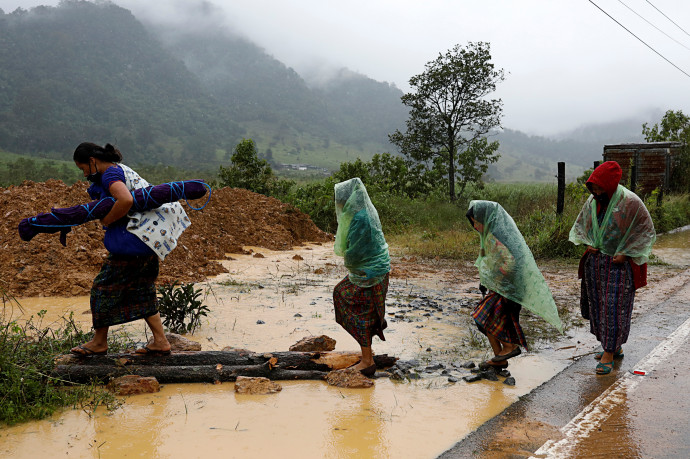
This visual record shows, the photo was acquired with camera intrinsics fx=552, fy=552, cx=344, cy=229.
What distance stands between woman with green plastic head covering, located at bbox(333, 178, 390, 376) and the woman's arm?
1.53 metres

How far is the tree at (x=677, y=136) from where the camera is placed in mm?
21703

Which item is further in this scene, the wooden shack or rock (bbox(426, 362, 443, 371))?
the wooden shack

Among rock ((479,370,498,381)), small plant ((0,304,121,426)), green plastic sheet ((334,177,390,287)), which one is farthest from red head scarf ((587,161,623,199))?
small plant ((0,304,121,426))

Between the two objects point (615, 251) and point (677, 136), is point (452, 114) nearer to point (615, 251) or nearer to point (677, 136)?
point (677, 136)

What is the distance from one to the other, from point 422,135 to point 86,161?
64.3ft

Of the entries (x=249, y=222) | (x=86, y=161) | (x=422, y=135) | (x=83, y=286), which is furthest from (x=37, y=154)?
(x=86, y=161)

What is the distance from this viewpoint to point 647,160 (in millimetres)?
20906

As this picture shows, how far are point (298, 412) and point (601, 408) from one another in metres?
2.10

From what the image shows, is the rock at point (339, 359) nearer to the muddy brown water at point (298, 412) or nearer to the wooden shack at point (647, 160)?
the muddy brown water at point (298, 412)

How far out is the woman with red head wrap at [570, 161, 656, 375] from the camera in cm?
464

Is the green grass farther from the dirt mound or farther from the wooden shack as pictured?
the wooden shack

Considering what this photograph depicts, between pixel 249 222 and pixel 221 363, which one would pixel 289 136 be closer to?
pixel 249 222

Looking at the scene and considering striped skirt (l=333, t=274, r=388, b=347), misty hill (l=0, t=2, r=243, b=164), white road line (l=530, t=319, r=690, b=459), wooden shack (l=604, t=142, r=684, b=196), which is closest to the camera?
white road line (l=530, t=319, r=690, b=459)

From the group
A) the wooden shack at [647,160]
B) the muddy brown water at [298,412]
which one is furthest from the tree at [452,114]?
the muddy brown water at [298,412]
